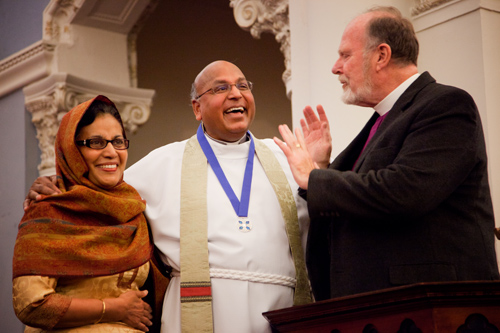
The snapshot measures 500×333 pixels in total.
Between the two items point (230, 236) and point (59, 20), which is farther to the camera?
point (59, 20)

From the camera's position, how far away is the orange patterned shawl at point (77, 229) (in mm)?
2938

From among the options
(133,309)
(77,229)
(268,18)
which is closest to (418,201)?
(133,309)

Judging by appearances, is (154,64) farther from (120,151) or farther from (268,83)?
(120,151)

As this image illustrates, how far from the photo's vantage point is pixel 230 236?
10.9 feet

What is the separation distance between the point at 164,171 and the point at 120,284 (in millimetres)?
723

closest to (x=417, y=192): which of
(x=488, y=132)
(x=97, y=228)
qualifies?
(x=97, y=228)

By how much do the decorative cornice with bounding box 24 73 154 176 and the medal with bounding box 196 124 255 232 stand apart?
366 cm

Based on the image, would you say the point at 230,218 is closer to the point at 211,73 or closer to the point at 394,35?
the point at 211,73

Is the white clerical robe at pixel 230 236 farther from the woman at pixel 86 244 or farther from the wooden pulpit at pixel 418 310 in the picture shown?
the wooden pulpit at pixel 418 310

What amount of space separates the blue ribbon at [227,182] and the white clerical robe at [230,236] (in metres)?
0.03

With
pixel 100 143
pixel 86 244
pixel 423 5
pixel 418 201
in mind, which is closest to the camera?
pixel 418 201

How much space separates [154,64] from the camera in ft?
29.1

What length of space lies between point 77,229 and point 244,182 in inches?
34.0

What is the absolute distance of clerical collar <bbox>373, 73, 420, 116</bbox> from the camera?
3.02 metres
